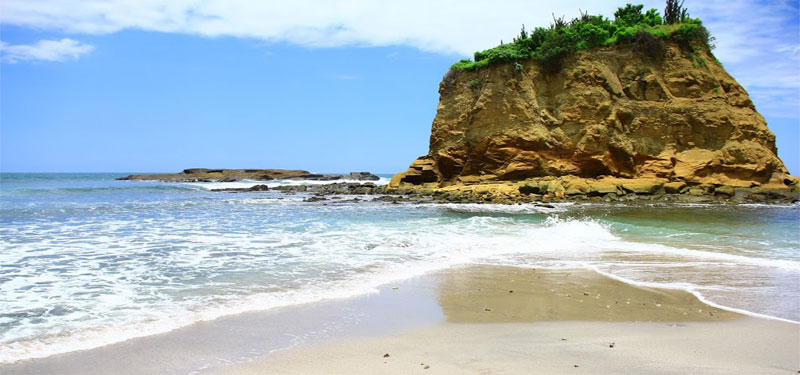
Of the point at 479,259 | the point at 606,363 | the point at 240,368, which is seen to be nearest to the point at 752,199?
the point at 479,259

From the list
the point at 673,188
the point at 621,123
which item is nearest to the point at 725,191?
the point at 673,188

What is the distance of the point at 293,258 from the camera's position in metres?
9.52

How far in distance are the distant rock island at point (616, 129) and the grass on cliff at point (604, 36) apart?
22 cm

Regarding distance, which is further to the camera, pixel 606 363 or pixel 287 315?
pixel 287 315

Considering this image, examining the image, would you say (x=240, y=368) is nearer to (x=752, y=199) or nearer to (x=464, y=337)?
(x=464, y=337)

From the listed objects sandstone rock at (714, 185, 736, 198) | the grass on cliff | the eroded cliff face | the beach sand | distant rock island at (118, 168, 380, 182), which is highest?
the grass on cliff

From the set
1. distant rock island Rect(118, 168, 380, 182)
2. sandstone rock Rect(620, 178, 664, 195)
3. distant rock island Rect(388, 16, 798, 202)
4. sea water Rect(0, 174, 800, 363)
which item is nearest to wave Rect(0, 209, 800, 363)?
sea water Rect(0, 174, 800, 363)

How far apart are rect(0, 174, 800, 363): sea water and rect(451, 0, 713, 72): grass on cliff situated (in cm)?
1530

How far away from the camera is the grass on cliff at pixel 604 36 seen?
98.8ft

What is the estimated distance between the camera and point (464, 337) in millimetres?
5012

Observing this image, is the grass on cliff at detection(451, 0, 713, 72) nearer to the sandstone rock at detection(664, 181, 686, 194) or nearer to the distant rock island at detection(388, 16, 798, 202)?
the distant rock island at detection(388, 16, 798, 202)

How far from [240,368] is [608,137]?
91.6 feet

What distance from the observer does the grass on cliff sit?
30125mm

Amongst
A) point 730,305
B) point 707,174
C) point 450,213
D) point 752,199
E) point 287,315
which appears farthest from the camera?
point 707,174
